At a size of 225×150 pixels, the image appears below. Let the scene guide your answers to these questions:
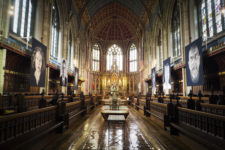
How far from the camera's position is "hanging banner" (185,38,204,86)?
8.36 meters

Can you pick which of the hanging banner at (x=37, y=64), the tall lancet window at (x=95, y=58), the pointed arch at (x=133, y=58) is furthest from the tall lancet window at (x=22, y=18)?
the pointed arch at (x=133, y=58)

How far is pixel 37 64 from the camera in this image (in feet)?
31.3

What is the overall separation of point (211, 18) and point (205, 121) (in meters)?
9.05

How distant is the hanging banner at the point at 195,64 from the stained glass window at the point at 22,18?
1080 centimetres

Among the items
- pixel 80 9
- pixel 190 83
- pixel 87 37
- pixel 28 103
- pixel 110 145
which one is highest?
pixel 80 9

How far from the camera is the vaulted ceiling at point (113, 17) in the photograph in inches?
859

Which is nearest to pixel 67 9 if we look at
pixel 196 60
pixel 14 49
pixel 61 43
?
pixel 61 43

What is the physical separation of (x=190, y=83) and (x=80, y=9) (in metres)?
18.5

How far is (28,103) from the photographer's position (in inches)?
283

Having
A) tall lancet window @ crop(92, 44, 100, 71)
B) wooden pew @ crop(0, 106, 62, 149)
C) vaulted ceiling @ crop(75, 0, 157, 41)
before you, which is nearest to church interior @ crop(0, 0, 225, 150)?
wooden pew @ crop(0, 106, 62, 149)

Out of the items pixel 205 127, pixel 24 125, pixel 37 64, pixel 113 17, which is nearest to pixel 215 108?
pixel 205 127

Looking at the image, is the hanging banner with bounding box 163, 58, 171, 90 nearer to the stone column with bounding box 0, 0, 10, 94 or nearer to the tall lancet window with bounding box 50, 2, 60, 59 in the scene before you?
the tall lancet window with bounding box 50, 2, 60, 59

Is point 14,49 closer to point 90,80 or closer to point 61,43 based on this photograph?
point 61,43

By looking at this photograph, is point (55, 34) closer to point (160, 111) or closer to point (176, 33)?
point (176, 33)
